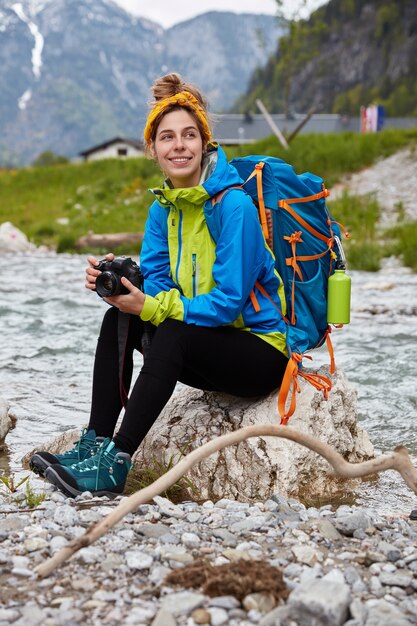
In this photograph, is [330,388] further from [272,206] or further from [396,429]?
[396,429]

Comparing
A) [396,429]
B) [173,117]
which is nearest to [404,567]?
[173,117]

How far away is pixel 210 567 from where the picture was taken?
7.80 feet

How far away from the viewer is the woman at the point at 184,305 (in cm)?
338

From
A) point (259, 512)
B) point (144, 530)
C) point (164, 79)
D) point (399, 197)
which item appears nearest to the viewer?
point (144, 530)

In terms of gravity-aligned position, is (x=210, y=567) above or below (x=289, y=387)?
below

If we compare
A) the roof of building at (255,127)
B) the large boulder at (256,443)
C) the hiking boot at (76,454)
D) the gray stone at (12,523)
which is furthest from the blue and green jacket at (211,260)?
the roof of building at (255,127)

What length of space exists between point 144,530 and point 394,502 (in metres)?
1.54

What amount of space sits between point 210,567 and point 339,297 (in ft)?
5.51

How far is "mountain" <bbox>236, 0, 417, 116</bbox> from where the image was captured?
8881cm

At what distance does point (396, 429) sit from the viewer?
534 centimetres

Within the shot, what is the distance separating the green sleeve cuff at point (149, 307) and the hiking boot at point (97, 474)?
1.75 ft

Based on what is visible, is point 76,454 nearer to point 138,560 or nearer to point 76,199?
point 138,560

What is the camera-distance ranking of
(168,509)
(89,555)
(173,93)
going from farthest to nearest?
(173,93)
(168,509)
(89,555)

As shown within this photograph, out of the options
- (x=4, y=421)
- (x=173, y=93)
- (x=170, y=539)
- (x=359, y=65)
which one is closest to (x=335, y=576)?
(x=170, y=539)
